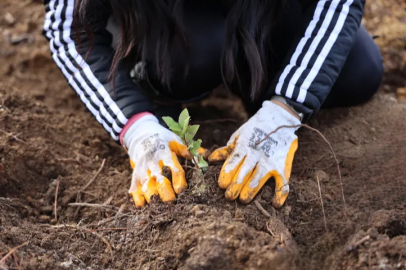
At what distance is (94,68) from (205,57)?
442 mm

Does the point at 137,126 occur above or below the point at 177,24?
below

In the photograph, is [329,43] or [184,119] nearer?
[184,119]

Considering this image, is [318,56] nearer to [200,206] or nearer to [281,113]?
[281,113]

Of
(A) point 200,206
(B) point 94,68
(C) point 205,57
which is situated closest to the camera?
(A) point 200,206

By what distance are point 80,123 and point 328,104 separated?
1118 mm

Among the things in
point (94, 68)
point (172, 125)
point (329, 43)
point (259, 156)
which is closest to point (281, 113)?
point (259, 156)

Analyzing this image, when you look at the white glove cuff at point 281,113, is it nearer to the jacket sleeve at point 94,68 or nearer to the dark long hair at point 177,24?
the dark long hair at point 177,24

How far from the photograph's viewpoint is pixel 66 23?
155 cm

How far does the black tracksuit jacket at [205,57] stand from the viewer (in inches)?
55.8

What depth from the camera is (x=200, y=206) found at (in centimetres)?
117

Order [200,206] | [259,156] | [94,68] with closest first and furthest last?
[200,206] < [259,156] < [94,68]

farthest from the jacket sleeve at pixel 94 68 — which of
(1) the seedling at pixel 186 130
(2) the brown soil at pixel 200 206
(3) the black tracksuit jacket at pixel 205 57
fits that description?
(1) the seedling at pixel 186 130

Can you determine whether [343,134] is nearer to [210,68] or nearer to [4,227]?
[210,68]

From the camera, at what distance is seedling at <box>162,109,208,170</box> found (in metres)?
1.17
